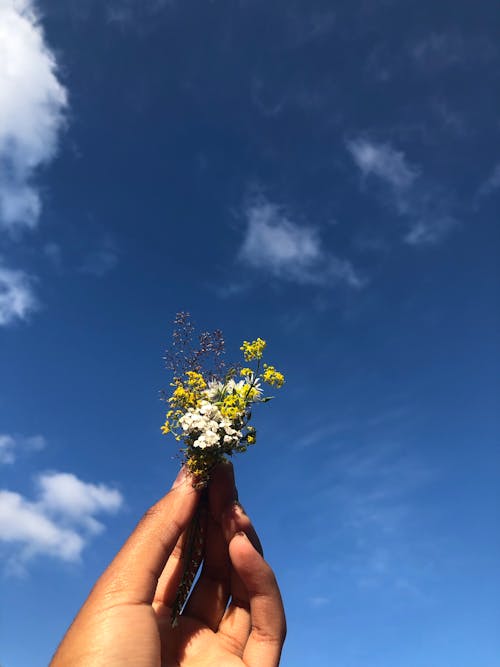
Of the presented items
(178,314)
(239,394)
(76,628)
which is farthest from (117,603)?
(178,314)

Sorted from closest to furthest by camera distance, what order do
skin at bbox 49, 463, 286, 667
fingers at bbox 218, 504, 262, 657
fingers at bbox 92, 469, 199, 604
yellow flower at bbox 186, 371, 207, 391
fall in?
1. skin at bbox 49, 463, 286, 667
2. fingers at bbox 92, 469, 199, 604
3. fingers at bbox 218, 504, 262, 657
4. yellow flower at bbox 186, 371, 207, 391

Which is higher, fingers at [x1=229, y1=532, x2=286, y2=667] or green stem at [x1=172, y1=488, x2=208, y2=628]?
green stem at [x1=172, y1=488, x2=208, y2=628]

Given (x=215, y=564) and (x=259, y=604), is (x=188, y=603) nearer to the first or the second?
(x=215, y=564)

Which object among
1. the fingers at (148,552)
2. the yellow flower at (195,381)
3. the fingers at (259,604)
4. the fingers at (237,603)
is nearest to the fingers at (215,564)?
the fingers at (237,603)

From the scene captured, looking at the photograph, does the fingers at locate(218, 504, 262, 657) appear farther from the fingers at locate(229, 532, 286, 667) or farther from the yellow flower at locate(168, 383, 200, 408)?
the yellow flower at locate(168, 383, 200, 408)

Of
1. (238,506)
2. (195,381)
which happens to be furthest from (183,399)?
(238,506)

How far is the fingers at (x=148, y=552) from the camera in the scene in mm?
6219

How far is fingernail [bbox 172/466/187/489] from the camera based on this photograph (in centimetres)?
762

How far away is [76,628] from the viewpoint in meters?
6.04

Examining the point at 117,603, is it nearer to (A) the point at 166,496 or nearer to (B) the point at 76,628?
(B) the point at 76,628

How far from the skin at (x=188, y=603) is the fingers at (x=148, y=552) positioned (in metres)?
0.01

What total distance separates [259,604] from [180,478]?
203cm

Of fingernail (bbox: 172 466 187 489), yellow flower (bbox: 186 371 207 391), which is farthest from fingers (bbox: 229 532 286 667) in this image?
yellow flower (bbox: 186 371 207 391)

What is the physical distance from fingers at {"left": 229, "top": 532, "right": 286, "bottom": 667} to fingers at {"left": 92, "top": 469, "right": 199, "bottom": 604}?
848mm
